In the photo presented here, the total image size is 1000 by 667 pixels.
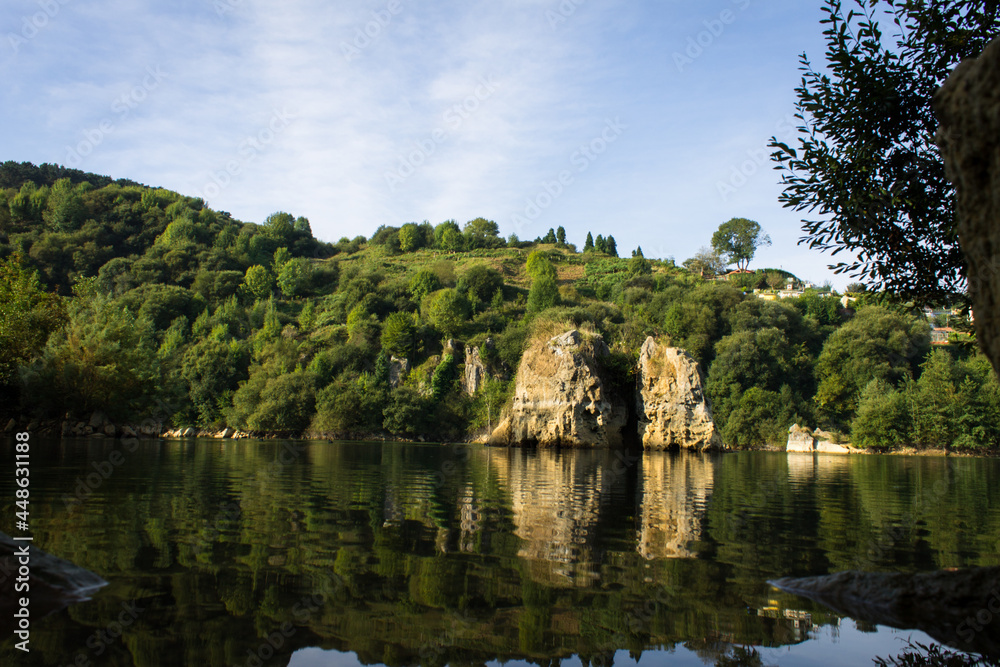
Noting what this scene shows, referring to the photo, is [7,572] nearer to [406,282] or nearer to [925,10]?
[925,10]

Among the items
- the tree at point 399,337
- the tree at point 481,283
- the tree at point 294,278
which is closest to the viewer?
the tree at point 399,337

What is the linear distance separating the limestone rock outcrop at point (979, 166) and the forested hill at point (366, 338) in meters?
43.0

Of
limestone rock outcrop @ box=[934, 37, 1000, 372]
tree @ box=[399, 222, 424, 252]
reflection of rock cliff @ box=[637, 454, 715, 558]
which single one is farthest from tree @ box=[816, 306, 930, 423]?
tree @ box=[399, 222, 424, 252]

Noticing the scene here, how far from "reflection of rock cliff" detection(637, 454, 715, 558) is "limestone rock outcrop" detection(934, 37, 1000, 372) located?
4.96m

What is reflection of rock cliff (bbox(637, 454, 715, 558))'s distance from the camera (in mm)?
8516

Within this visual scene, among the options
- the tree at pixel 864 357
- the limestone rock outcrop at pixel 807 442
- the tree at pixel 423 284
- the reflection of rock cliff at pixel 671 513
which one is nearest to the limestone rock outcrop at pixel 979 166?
the reflection of rock cliff at pixel 671 513

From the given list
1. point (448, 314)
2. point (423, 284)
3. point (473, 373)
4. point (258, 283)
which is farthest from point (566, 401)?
point (258, 283)

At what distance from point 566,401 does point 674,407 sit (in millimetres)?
7871

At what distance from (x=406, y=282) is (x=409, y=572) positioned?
3878 inches

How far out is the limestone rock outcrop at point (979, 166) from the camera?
4211 millimetres

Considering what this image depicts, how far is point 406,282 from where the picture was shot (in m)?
103

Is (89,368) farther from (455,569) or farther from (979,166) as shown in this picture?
(979,166)

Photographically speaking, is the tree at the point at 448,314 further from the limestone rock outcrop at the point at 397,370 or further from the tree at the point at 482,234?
the tree at the point at 482,234

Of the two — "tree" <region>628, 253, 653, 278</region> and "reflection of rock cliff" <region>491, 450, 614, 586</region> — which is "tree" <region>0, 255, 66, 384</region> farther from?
"tree" <region>628, 253, 653, 278</region>
